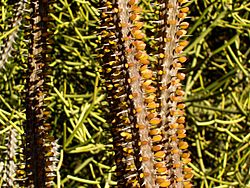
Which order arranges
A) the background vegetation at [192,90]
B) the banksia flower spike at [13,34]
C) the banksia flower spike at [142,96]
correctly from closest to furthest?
1. the banksia flower spike at [142,96]
2. the banksia flower spike at [13,34]
3. the background vegetation at [192,90]

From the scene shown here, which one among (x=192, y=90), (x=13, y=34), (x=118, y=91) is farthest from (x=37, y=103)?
(x=192, y=90)

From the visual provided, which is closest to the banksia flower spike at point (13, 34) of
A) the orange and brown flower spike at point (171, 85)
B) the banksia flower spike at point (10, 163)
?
the banksia flower spike at point (10, 163)

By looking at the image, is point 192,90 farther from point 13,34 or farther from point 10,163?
point 10,163

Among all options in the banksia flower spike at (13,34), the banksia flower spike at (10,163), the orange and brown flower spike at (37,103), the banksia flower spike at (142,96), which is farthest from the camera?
the banksia flower spike at (13,34)

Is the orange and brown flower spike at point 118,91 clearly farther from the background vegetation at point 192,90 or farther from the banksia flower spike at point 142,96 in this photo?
the background vegetation at point 192,90

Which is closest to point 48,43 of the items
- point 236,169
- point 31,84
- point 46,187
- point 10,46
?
point 31,84

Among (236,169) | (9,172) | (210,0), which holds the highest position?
(210,0)

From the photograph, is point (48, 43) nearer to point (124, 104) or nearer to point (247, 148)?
point (124, 104)
